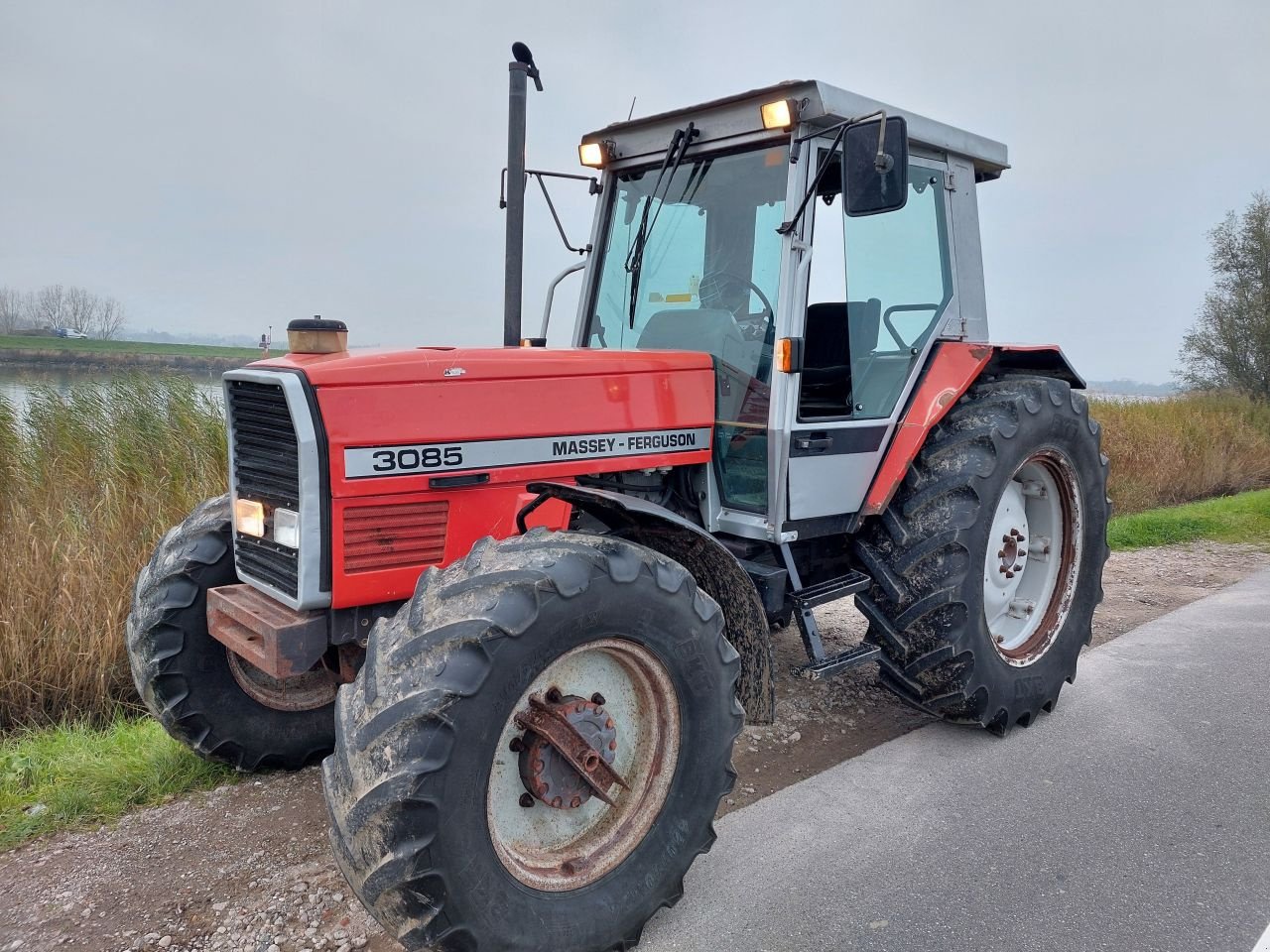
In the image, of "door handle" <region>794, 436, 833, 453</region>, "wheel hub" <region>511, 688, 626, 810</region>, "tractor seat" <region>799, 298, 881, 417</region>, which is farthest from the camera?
"tractor seat" <region>799, 298, 881, 417</region>

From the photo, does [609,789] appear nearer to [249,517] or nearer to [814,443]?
[249,517]

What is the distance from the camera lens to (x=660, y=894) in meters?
2.48

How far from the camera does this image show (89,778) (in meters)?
3.41

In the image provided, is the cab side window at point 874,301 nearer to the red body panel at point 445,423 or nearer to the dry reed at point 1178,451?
the red body panel at point 445,423

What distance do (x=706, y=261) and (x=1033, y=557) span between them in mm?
2126

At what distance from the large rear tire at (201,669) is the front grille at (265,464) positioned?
306 millimetres

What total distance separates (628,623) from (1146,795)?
2198 mm

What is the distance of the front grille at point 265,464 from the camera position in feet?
8.61

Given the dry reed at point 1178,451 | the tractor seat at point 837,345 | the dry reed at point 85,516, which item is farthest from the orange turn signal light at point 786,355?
the dry reed at point 1178,451

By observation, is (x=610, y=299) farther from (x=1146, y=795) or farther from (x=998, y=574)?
(x=1146, y=795)

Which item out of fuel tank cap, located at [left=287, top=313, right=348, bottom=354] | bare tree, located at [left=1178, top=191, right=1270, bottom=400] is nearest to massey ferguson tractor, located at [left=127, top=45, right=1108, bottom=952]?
fuel tank cap, located at [left=287, top=313, right=348, bottom=354]

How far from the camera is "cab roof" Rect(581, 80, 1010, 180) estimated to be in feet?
10.3

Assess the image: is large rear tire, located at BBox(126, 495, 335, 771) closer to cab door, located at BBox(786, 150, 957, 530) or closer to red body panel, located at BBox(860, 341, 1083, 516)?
cab door, located at BBox(786, 150, 957, 530)

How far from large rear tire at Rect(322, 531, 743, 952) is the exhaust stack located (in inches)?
64.9
